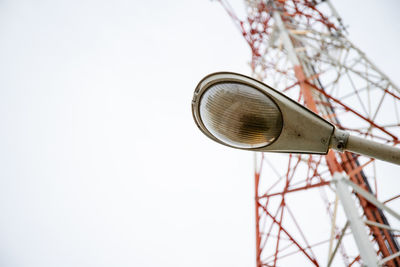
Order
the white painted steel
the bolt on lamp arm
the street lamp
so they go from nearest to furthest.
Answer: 1. the bolt on lamp arm
2. the street lamp
3. the white painted steel

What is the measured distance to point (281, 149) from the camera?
116cm

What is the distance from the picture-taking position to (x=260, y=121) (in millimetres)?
1122

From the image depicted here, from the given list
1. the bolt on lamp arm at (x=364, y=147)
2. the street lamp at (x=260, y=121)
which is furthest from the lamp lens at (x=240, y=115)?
the bolt on lamp arm at (x=364, y=147)

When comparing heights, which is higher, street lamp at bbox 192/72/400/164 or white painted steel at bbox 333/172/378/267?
street lamp at bbox 192/72/400/164

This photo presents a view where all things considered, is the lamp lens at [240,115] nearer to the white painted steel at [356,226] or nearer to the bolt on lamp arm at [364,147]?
the bolt on lamp arm at [364,147]

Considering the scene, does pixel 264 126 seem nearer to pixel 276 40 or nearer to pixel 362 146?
pixel 362 146

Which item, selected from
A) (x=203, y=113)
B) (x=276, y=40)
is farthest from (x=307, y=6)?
(x=203, y=113)

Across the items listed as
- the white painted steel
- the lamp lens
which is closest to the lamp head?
the lamp lens

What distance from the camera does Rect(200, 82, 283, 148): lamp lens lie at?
3.57ft

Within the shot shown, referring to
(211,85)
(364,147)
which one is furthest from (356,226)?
(211,85)

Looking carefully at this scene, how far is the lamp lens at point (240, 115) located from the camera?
3.57 ft

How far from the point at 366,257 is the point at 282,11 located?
6196 millimetres

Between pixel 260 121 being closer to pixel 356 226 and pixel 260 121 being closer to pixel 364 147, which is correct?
pixel 364 147

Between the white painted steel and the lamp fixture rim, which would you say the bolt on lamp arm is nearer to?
the lamp fixture rim
